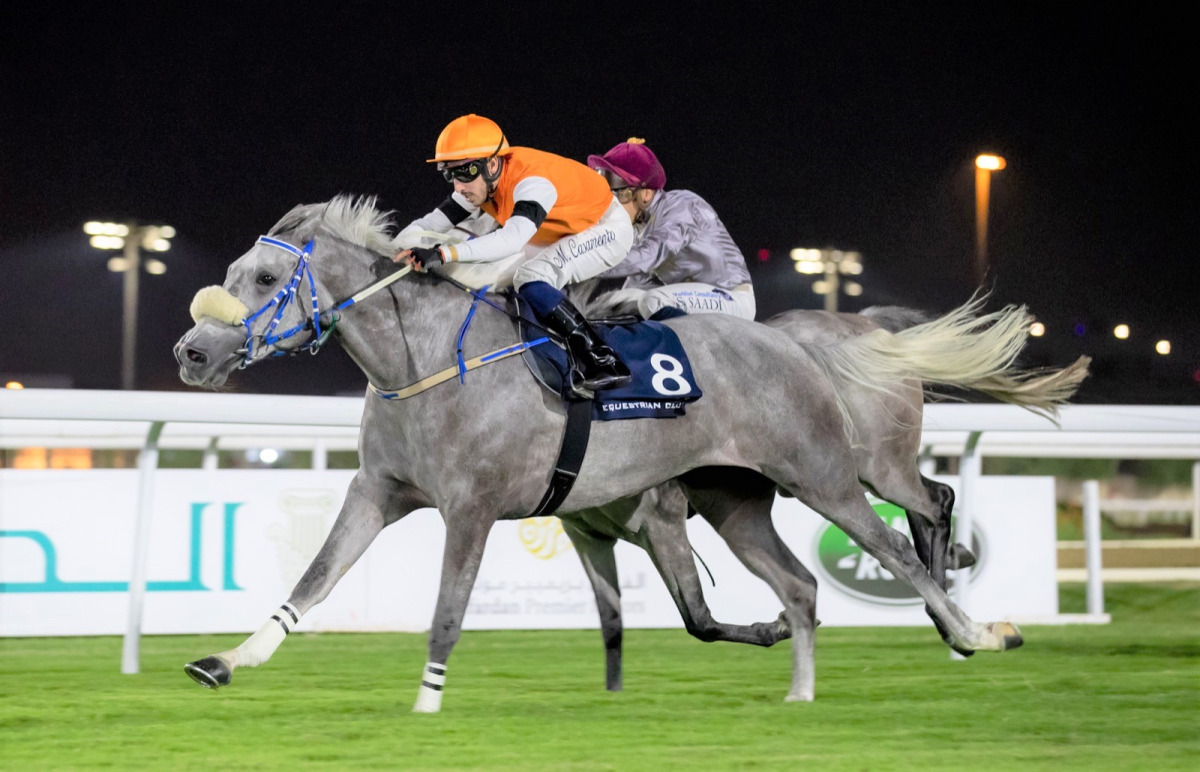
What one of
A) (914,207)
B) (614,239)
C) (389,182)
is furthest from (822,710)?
(914,207)

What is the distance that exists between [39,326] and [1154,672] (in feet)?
69.1

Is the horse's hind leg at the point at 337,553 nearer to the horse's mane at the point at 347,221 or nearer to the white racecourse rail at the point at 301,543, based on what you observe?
the horse's mane at the point at 347,221

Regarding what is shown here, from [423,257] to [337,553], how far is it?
0.83 m

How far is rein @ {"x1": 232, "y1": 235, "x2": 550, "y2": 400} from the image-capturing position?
345 centimetres

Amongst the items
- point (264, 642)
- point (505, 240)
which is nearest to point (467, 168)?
point (505, 240)

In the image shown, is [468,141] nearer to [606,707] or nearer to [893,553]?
[606,707]

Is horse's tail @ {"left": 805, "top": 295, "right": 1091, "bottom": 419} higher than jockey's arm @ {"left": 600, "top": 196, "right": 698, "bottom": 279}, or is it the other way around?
jockey's arm @ {"left": 600, "top": 196, "right": 698, "bottom": 279}

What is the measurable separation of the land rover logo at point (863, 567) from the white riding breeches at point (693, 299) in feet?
5.17

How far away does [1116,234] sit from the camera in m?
22.3

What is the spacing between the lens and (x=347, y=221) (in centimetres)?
374

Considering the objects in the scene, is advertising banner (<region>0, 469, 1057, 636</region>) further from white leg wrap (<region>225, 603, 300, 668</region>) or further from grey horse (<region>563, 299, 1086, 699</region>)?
white leg wrap (<region>225, 603, 300, 668</region>)

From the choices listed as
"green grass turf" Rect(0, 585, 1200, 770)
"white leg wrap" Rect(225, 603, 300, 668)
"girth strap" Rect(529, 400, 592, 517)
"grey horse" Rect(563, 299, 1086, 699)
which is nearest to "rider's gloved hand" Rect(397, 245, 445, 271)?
"girth strap" Rect(529, 400, 592, 517)

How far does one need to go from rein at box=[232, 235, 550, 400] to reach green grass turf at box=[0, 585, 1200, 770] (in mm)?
878

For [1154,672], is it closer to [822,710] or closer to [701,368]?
[822,710]
